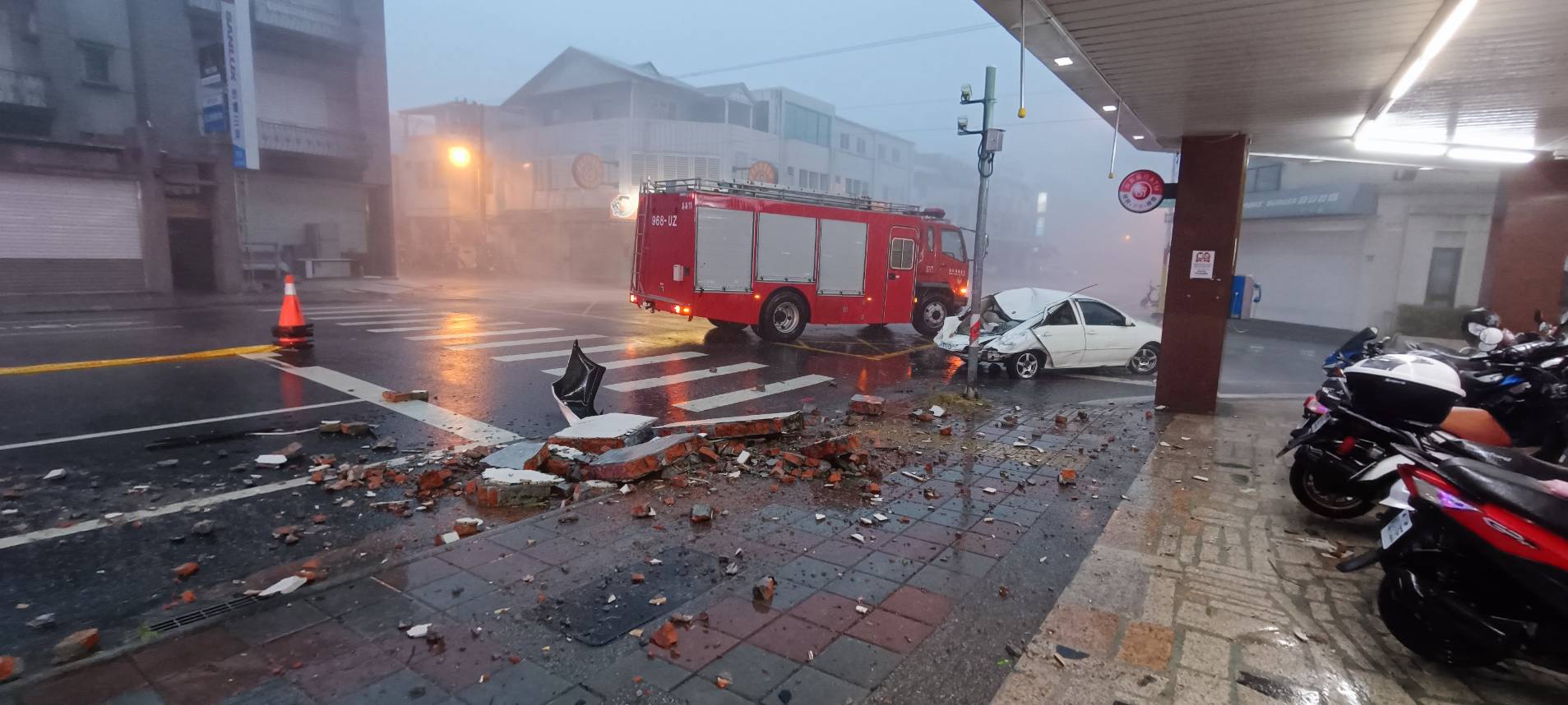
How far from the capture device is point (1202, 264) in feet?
29.6

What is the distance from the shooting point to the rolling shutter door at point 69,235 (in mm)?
20203

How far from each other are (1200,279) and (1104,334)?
350 centimetres

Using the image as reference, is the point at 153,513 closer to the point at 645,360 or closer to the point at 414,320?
the point at 645,360

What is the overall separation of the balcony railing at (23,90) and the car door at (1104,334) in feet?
89.9

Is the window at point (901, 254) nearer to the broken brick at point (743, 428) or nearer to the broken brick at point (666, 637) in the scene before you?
the broken brick at point (743, 428)

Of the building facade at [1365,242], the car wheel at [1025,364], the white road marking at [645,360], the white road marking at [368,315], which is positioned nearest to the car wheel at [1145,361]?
the car wheel at [1025,364]

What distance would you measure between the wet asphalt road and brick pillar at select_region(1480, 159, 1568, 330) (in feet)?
9.88

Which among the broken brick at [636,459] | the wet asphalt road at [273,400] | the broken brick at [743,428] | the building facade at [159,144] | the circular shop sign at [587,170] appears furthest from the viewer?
the circular shop sign at [587,170]

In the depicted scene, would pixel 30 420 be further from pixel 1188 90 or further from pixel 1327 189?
pixel 1327 189

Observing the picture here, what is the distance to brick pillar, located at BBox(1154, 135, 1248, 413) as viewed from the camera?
28.9 feet

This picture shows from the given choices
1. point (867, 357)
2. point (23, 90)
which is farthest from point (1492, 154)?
point (23, 90)

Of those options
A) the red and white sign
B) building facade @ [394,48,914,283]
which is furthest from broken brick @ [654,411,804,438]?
building facade @ [394,48,914,283]

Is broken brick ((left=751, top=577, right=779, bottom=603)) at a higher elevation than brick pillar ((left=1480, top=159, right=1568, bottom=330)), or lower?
lower

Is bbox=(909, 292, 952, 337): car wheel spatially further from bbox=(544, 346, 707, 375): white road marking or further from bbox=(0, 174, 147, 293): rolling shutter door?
bbox=(0, 174, 147, 293): rolling shutter door
